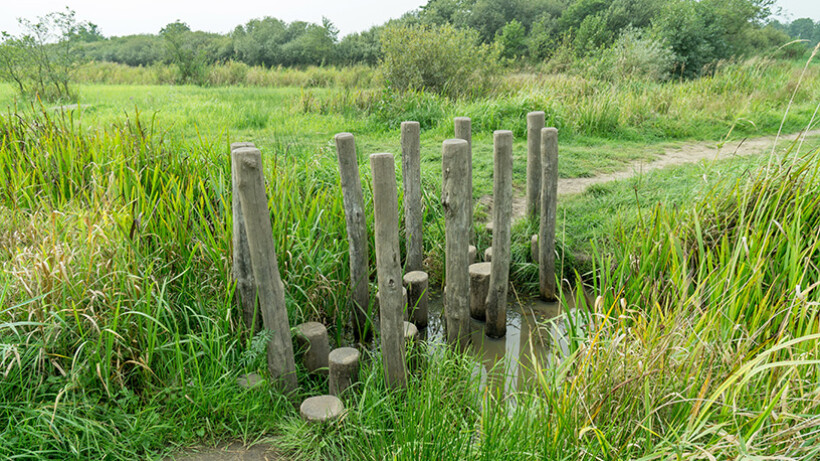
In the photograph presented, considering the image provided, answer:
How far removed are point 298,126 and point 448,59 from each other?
4641 millimetres

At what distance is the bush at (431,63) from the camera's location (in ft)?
37.9

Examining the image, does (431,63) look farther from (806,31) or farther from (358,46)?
(358,46)

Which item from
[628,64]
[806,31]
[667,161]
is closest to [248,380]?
[667,161]

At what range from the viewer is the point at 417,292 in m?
3.68

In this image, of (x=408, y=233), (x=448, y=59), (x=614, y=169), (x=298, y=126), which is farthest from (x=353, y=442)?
(x=448, y=59)

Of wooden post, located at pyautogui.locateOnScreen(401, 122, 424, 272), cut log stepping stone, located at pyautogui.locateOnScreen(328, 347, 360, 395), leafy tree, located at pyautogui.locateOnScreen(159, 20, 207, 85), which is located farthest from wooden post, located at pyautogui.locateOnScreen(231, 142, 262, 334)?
leafy tree, located at pyautogui.locateOnScreen(159, 20, 207, 85)

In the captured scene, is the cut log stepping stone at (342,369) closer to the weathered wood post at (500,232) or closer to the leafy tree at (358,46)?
the weathered wood post at (500,232)

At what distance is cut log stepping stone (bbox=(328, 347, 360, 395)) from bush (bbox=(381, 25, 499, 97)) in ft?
30.6

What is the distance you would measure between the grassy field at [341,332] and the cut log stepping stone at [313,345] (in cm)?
12

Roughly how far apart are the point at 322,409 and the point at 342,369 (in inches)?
9.9

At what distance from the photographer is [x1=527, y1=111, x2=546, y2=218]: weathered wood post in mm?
4094

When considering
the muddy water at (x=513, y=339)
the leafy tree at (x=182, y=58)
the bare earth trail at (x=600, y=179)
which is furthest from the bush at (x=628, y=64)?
the leafy tree at (x=182, y=58)

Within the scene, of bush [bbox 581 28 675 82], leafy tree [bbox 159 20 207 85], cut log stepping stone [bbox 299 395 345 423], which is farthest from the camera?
leafy tree [bbox 159 20 207 85]

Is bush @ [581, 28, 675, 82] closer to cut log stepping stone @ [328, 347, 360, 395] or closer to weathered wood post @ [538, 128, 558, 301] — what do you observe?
weathered wood post @ [538, 128, 558, 301]
